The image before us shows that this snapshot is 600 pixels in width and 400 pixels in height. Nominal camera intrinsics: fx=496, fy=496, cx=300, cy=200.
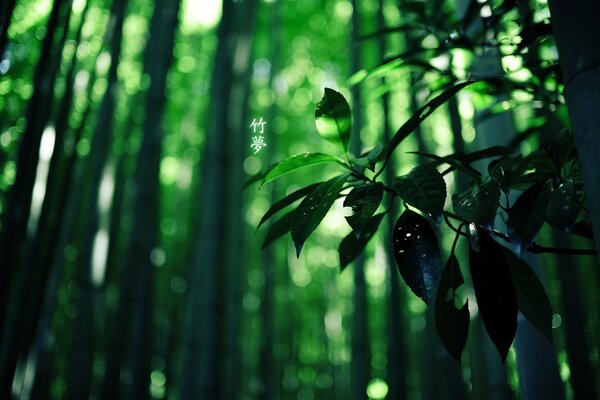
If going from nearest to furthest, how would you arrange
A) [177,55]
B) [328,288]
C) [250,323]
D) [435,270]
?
[435,270] → [177,55] → [250,323] → [328,288]

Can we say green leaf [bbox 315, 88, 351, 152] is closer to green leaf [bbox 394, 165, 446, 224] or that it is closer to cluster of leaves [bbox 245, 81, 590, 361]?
cluster of leaves [bbox 245, 81, 590, 361]

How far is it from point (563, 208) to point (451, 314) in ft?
0.84

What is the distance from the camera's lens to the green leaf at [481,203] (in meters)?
0.66

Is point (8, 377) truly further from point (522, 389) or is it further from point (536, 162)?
point (536, 162)

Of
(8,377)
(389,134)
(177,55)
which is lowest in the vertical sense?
(8,377)

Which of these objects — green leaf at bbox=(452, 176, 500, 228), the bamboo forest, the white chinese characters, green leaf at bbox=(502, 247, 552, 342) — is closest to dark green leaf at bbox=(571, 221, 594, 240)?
the bamboo forest

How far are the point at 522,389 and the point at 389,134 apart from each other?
1.78 m

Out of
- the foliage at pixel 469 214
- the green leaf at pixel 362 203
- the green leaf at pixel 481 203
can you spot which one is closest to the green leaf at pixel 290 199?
the foliage at pixel 469 214

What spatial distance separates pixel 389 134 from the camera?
8.73 feet

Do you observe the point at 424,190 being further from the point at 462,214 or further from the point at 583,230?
the point at 583,230

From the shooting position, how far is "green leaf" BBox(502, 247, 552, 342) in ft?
2.55

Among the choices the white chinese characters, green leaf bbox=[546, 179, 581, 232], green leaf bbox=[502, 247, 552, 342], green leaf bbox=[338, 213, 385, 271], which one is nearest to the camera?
green leaf bbox=[546, 179, 581, 232]

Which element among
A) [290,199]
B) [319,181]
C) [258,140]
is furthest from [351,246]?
[319,181]

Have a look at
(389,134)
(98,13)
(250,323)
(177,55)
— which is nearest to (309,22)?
(177,55)
